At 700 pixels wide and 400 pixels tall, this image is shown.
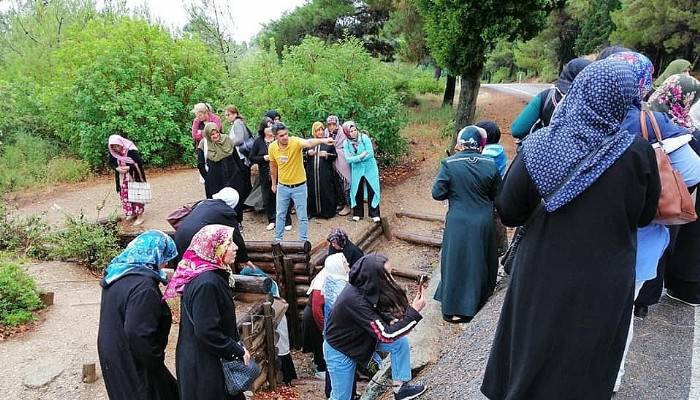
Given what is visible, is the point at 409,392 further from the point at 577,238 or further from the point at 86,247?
the point at 86,247

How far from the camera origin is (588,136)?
2176mm

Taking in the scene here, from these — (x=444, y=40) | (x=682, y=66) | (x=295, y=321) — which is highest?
(x=444, y=40)

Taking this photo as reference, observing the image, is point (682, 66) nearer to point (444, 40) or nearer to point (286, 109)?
point (286, 109)

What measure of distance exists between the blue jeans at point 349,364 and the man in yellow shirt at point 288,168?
12.8 ft

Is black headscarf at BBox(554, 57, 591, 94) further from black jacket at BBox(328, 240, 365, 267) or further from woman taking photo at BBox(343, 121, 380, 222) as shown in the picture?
woman taking photo at BBox(343, 121, 380, 222)

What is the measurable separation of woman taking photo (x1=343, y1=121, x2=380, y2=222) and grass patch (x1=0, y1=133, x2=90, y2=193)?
311 inches

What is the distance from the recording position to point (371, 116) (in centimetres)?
1166

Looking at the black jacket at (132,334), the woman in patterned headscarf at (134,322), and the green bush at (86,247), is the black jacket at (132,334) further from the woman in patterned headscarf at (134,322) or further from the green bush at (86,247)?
the green bush at (86,247)

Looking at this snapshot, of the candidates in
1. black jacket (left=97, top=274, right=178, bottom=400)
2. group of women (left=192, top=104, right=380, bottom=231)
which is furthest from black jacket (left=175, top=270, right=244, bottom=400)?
group of women (left=192, top=104, right=380, bottom=231)

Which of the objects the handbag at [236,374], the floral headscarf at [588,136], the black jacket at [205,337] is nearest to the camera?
the floral headscarf at [588,136]

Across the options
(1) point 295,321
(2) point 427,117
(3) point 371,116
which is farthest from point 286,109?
(2) point 427,117

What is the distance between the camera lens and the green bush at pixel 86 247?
823cm

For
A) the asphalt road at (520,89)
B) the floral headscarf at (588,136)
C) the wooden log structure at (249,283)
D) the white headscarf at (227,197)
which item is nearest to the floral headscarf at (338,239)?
the wooden log structure at (249,283)

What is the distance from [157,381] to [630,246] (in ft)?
10.6
